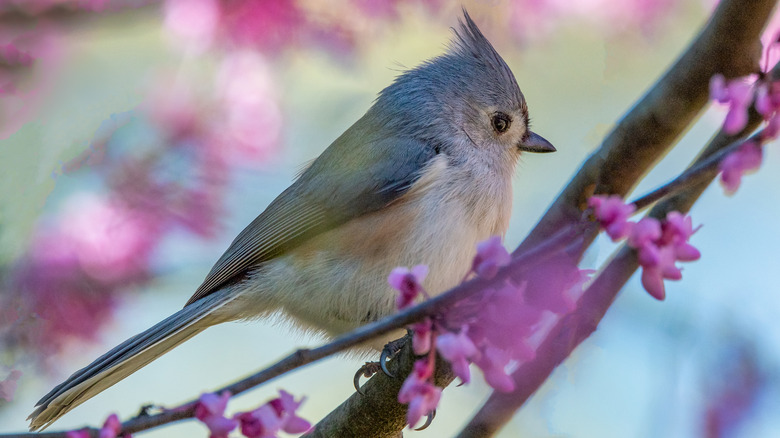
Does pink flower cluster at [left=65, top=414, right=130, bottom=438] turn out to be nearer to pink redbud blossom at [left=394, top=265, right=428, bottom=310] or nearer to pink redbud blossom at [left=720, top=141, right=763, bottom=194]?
pink redbud blossom at [left=394, top=265, right=428, bottom=310]

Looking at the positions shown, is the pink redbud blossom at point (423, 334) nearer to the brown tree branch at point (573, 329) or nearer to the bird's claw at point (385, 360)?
the brown tree branch at point (573, 329)

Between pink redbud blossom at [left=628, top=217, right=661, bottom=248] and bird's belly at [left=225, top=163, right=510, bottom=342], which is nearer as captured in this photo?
pink redbud blossom at [left=628, top=217, right=661, bottom=248]

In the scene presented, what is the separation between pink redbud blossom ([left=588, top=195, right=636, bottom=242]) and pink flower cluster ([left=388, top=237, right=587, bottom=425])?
11cm

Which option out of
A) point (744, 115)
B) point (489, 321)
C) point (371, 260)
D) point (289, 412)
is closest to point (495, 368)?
point (489, 321)

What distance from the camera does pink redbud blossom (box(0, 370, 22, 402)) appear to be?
67.2 inches

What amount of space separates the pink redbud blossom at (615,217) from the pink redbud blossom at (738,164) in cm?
11

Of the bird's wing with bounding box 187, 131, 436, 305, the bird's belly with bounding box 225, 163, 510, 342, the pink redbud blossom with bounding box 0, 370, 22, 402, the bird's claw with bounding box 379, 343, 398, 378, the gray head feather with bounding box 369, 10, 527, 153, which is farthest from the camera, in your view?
the gray head feather with bounding box 369, 10, 527, 153

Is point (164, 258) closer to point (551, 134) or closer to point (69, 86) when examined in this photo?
point (69, 86)

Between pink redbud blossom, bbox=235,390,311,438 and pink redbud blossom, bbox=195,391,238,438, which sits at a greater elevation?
pink redbud blossom, bbox=195,391,238,438

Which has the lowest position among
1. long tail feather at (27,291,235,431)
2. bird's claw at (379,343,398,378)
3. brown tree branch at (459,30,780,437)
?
brown tree branch at (459,30,780,437)

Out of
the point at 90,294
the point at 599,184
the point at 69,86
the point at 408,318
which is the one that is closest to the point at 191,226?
the point at 90,294

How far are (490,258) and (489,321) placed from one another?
11 cm

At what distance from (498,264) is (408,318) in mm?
122

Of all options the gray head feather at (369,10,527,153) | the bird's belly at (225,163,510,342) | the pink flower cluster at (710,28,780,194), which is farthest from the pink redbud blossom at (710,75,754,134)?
the gray head feather at (369,10,527,153)
